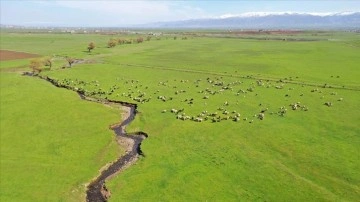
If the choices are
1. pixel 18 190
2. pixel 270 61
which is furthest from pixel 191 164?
pixel 270 61

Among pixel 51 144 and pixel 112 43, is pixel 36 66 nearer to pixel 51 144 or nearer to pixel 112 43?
pixel 51 144

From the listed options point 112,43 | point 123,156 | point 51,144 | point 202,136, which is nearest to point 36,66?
point 51,144

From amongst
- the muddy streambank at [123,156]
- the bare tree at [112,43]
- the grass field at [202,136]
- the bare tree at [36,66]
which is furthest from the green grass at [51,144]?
the bare tree at [112,43]

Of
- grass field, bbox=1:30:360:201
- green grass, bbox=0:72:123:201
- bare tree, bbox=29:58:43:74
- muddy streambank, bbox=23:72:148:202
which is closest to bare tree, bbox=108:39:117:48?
bare tree, bbox=29:58:43:74

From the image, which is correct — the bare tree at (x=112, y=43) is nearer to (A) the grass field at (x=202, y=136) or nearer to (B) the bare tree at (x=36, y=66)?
(B) the bare tree at (x=36, y=66)

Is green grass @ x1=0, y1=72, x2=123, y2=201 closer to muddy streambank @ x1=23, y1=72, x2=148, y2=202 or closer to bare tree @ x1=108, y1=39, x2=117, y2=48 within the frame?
muddy streambank @ x1=23, y1=72, x2=148, y2=202

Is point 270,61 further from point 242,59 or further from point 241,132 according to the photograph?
point 241,132
